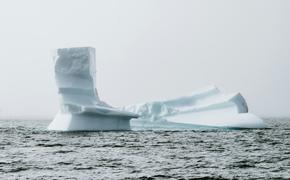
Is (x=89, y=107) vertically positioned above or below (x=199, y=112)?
above

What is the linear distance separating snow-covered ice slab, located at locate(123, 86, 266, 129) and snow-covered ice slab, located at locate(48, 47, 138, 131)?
7.62 metres

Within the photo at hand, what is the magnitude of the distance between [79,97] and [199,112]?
1026 cm

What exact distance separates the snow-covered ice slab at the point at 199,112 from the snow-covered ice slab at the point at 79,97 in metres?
7.62

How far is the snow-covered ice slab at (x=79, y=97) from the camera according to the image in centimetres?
2617

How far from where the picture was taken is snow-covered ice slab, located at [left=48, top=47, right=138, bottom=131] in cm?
2617

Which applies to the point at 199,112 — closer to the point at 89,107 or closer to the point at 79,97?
the point at 79,97

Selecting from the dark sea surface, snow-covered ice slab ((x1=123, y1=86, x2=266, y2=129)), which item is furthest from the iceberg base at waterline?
snow-covered ice slab ((x1=123, y1=86, x2=266, y2=129))

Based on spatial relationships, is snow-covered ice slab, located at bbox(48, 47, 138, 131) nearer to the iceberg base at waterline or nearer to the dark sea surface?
the iceberg base at waterline

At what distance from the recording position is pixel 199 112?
112 feet

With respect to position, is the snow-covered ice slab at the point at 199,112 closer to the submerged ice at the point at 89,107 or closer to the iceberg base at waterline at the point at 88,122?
the submerged ice at the point at 89,107

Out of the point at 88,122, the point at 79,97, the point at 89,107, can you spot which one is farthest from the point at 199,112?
the point at 89,107

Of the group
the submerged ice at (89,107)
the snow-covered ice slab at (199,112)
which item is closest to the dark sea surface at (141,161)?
the submerged ice at (89,107)

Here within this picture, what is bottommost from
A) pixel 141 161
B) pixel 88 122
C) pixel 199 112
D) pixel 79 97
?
pixel 141 161

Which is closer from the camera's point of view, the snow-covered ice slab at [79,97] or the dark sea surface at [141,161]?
the dark sea surface at [141,161]
